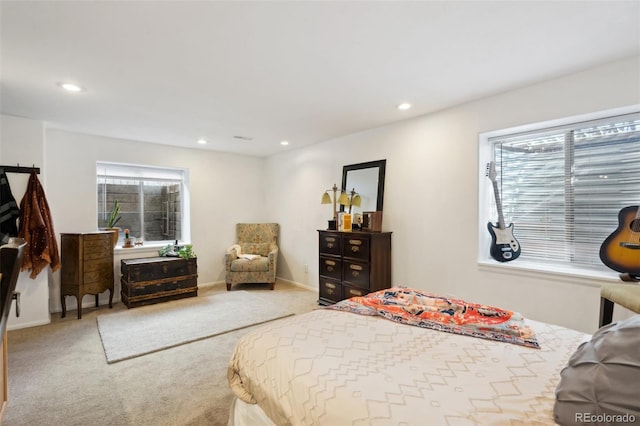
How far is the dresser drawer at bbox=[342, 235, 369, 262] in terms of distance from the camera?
3459 millimetres

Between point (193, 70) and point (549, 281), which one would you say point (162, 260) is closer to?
point (193, 70)

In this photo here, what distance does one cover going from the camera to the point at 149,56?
207 centimetres

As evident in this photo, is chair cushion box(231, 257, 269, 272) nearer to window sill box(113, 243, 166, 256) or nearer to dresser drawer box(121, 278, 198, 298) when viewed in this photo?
dresser drawer box(121, 278, 198, 298)

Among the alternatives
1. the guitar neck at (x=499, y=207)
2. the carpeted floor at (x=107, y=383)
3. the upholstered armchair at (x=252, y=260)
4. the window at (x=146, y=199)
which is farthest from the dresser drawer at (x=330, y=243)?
the window at (x=146, y=199)

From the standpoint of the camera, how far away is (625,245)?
7.04ft

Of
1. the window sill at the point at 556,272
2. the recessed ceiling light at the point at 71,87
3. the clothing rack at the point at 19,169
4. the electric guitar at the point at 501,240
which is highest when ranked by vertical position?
the recessed ceiling light at the point at 71,87

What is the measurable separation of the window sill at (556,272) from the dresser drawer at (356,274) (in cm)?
120

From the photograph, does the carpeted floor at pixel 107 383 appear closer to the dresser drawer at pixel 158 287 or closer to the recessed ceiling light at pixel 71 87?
the dresser drawer at pixel 158 287

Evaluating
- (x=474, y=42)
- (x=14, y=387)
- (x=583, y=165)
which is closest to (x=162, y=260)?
(x=14, y=387)

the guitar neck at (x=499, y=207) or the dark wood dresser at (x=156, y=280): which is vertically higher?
the guitar neck at (x=499, y=207)

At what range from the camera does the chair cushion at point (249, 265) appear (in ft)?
15.8

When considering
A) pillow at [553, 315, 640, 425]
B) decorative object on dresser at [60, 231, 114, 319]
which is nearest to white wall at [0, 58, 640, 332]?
decorative object on dresser at [60, 231, 114, 319]

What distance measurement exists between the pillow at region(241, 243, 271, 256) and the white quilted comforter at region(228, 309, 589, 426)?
376 cm

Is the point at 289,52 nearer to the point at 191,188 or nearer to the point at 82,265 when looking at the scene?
the point at 82,265
